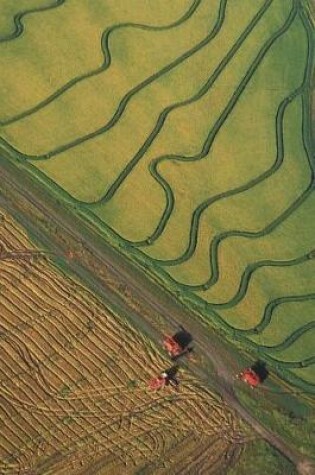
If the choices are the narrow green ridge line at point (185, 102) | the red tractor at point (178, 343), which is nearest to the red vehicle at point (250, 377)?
the red tractor at point (178, 343)

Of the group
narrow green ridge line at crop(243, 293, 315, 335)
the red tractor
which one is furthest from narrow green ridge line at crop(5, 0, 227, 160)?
narrow green ridge line at crop(243, 293, 315, 335)

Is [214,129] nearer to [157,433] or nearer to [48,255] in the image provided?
[48,255]

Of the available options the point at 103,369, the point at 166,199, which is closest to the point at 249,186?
the point at 166,199

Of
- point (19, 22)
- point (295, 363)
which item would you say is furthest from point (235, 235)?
point (19, 22)

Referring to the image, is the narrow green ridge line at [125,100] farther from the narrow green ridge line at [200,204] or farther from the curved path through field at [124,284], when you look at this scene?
the narrow green ridge line at [200,204]

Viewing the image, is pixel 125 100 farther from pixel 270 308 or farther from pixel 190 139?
pixel 270 308

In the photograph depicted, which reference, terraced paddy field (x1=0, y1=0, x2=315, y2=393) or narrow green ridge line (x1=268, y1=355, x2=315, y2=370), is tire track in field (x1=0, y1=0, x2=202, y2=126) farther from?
narrow green ridge line (x1=268, y1=355, x2=315, y2=370)
